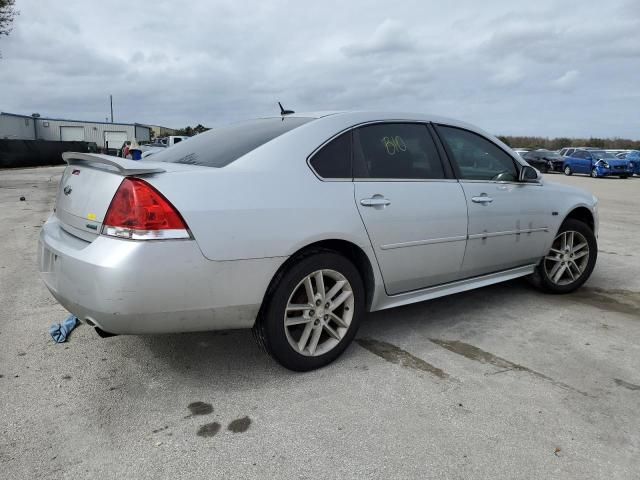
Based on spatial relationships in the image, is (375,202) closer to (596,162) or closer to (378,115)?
(378,115)

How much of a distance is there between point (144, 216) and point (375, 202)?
1.39 metres

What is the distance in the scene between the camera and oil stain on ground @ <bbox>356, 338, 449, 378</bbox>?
3158 millimetres

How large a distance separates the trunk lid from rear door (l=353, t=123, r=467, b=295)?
1267 millimetres

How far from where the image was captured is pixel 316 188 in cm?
299

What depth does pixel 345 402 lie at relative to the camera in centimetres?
275

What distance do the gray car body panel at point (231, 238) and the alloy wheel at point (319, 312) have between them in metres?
0.23

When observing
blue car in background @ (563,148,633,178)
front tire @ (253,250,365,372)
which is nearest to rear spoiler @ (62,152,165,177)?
front tire @ (253,250,365,372)

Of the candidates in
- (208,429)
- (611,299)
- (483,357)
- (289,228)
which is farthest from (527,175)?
(208,429)

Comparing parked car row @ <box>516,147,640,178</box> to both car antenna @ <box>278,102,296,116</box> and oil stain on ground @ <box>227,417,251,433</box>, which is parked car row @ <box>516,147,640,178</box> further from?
oil stain on ground @ <box>227,417,251,433</box>

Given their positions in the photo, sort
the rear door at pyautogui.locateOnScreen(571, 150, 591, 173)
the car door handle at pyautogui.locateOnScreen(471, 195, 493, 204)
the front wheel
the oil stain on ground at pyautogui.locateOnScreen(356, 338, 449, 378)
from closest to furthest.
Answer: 1. the oil stain on ground at pyautogui.locateOnScreen(356, 338, 449, 378)
2. the car door handle at pyautogui.locateOnScreen(471, 195, 493, 204)
3. the front wheel
4. the rear door at pyautogui.locateOnScreen(571, 150, 591, 173)

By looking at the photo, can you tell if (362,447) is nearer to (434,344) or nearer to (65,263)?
(434,344)

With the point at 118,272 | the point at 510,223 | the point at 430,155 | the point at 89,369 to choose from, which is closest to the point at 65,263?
the point at 118,272

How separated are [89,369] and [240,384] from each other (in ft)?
3.08

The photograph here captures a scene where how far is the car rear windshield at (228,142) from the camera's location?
3041mm
